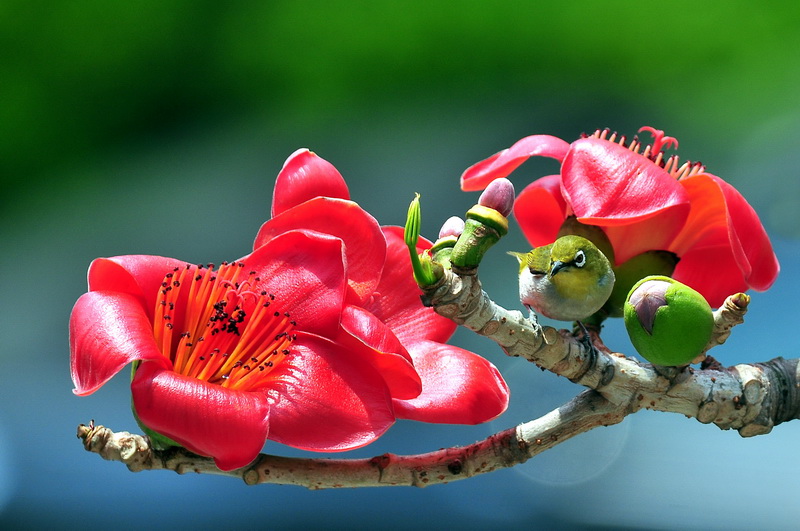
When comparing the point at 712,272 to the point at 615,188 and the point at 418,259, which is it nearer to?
the point at 615,188

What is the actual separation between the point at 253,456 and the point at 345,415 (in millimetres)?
47

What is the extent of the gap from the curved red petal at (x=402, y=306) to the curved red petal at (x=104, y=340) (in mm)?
140

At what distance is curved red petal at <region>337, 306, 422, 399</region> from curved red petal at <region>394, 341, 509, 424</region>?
0.01 m

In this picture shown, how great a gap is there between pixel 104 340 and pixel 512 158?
26 centimetres

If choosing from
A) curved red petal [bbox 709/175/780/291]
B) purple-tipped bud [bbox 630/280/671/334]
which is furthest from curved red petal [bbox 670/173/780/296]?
purple-tipped bud [bbox 630/280/671/334]

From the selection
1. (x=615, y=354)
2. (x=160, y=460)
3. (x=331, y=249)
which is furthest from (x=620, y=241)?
(x=160, y=460)

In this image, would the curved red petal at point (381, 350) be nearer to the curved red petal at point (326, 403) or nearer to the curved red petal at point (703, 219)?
the curved red petal at point (326, 403)

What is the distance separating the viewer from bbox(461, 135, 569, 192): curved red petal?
0.47 metres

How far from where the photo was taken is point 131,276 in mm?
411

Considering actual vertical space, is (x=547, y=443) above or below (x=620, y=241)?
below

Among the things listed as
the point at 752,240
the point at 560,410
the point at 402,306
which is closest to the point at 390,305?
the point at 402,306

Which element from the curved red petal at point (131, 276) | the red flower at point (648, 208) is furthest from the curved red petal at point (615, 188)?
the curved red petal at point (131, 276)

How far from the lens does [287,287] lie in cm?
43

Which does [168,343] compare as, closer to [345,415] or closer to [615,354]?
[345,415]
